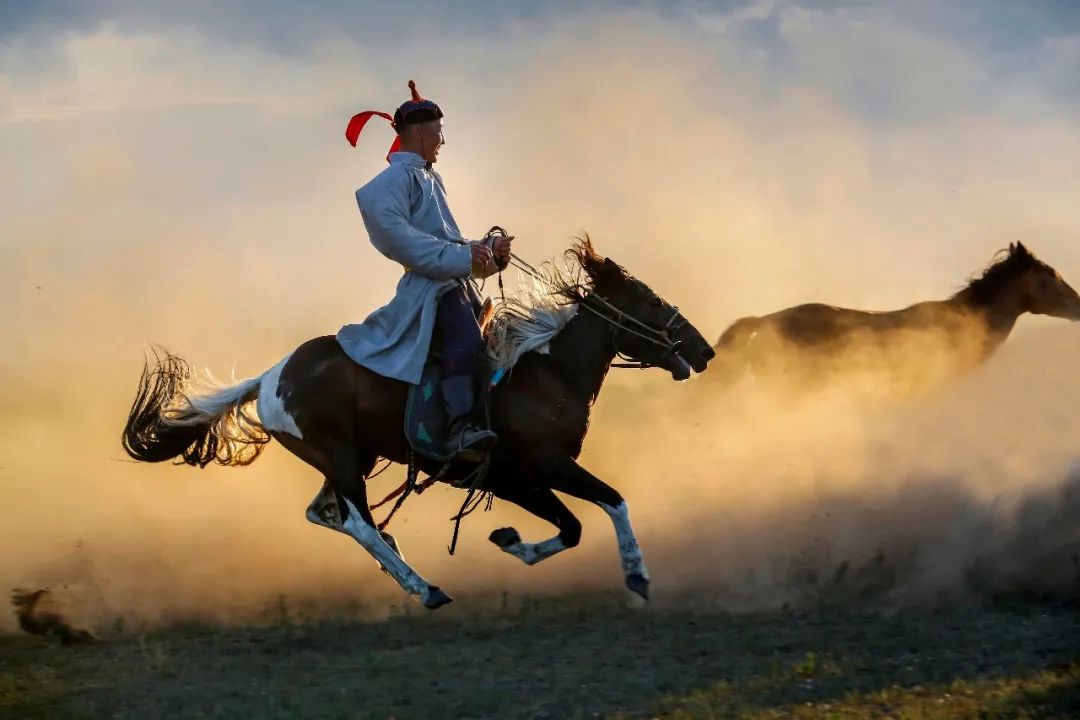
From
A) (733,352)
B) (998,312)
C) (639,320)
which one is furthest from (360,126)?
(998,312)

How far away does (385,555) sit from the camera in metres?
7.77

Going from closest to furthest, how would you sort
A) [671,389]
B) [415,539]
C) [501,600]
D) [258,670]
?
[258,670] < [501,600] < [415,539] < [671,389]

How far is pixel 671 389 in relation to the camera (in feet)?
42.8

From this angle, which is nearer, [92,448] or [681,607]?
[681,607]

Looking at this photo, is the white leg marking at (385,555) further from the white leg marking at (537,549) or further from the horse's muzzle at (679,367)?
the horse's muzzle at (679,367)

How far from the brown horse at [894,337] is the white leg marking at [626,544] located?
5.45 metres

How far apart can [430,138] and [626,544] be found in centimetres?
278

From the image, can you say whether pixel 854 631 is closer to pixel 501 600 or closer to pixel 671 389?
pixel 501 600

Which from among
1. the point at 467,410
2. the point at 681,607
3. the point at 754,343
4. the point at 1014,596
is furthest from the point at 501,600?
the point at 754,343

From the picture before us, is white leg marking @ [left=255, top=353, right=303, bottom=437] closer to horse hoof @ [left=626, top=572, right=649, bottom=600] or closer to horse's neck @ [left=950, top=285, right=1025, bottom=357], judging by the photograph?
horse hoof @ [left=626, top=572, right=649, bottom=600]

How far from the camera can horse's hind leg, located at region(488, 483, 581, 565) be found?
7844 mm

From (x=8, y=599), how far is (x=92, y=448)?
171 inches

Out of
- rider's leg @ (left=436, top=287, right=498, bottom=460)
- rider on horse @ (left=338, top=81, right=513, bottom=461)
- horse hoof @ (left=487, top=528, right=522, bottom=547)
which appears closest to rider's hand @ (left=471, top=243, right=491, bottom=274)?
rider on horse @ (left=338, top=81, right=513, bottom=461)

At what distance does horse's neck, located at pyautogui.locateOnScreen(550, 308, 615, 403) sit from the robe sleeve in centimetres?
73
